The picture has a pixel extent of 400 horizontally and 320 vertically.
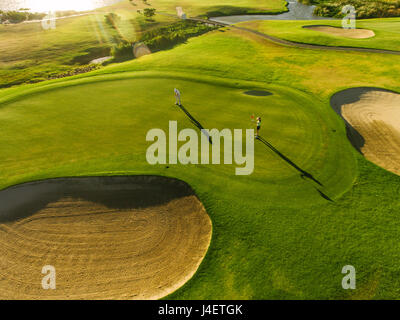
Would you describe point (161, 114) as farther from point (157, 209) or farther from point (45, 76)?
point (45, 76)

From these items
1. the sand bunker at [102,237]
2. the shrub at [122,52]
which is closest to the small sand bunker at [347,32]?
the shrub at [122,52]

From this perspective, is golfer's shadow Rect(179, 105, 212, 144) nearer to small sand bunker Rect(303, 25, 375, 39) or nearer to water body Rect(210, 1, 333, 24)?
small sand bunker Rect(303, 25, 375, 39)

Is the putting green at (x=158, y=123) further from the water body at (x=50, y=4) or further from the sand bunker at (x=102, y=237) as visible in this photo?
the water body at (x=50, y=4)

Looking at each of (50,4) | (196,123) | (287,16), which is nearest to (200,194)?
(196,123)

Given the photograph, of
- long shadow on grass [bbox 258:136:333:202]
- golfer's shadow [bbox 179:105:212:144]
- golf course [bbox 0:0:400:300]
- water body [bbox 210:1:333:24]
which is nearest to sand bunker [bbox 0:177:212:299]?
golf course [bbox 0:0:400:300]

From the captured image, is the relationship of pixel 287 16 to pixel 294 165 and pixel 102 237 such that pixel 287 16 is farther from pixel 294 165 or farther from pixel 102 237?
pixel 102 237
